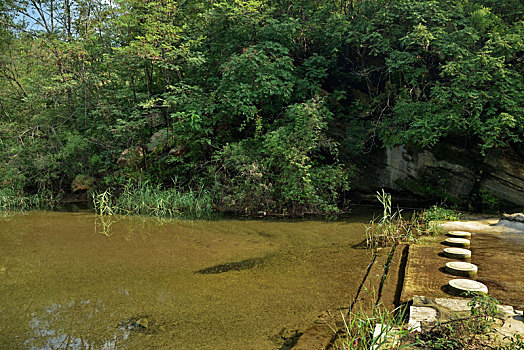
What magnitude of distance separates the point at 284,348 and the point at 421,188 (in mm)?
7175

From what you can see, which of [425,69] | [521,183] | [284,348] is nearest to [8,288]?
[284,348]

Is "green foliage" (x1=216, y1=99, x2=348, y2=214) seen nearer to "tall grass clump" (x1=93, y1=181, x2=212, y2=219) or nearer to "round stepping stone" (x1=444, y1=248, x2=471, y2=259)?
"tall grass clump" (x1=93, y1=181, x2=212, y2=219)

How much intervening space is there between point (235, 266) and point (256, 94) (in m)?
5.29

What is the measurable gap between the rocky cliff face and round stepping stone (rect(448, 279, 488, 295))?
5.55m

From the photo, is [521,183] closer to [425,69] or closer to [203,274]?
[425,69]

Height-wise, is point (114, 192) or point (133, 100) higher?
point (133, 100)

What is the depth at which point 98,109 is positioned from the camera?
428 inches

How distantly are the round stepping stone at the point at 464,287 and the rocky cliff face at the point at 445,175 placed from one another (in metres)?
5.55

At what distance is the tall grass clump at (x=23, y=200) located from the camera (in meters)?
9.54

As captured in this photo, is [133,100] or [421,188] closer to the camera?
[421,188]

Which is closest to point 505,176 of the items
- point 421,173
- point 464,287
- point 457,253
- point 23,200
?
point 421,173

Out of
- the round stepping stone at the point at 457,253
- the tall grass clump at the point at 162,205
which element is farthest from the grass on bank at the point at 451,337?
the tall grass clump at the point at 162,205

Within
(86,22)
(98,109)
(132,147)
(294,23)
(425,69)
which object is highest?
(86,22)

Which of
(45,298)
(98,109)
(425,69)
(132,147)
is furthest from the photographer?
(98,109)
